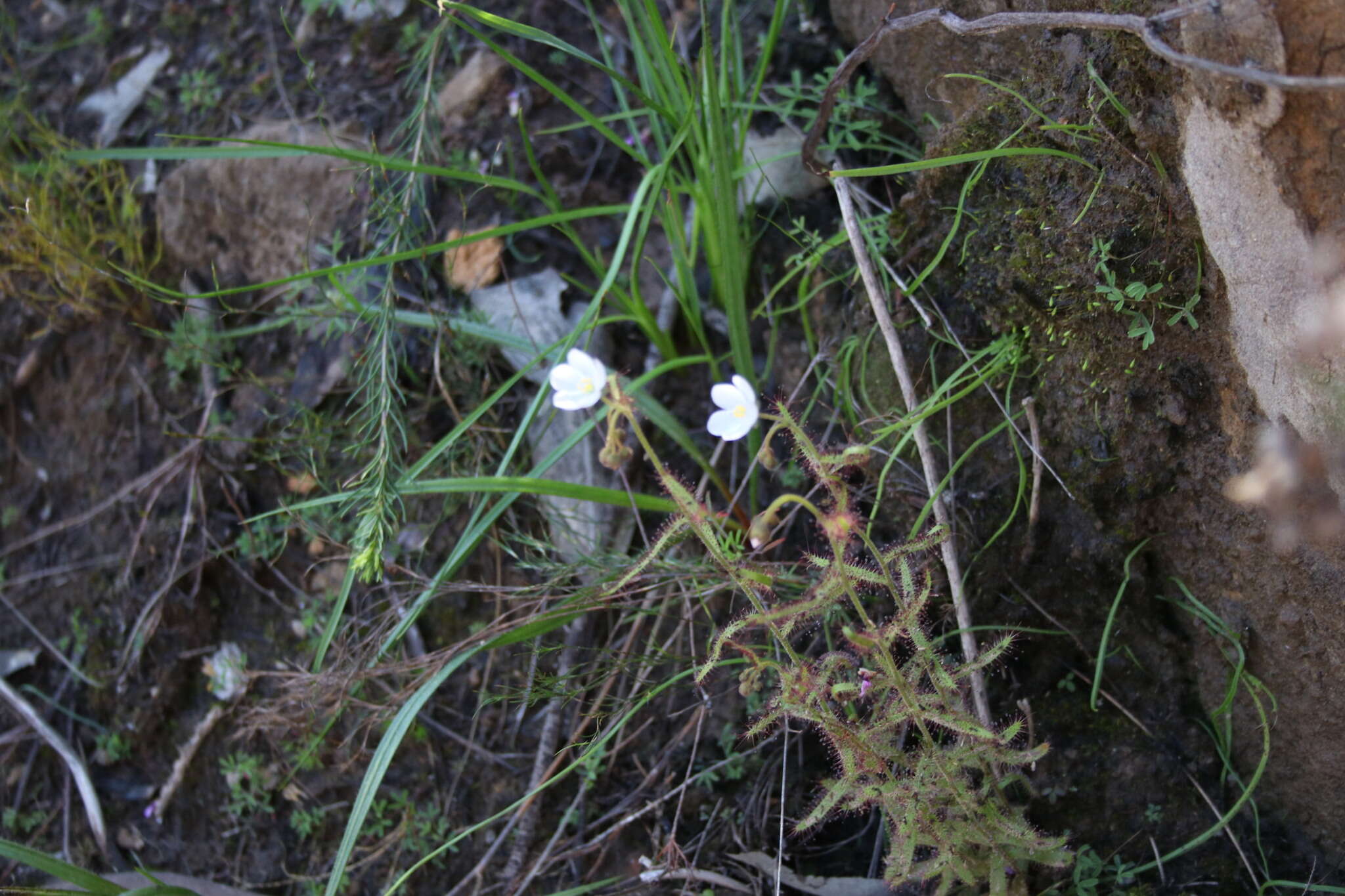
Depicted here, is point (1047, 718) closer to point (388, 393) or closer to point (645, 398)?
point (645, 398)

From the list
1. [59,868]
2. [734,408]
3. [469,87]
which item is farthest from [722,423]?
[469,87]

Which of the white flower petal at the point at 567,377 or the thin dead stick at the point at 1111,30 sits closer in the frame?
the thin dead stick at the point at 1111,30

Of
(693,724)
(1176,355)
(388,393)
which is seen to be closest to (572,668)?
(693,724)

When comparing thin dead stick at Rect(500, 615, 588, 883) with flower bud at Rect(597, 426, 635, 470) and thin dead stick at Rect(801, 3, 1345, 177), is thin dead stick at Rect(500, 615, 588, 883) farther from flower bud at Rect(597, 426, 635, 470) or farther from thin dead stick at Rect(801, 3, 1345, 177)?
thin dead stick at Rect(801, 3, 1345, 177)

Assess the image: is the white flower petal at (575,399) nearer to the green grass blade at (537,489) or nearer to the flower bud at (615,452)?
the flower bud at (615,452)

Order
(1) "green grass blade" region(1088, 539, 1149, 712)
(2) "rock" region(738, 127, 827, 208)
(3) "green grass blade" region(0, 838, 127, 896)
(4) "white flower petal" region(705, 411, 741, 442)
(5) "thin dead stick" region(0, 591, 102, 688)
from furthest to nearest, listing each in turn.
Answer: (5) "thin dead stick" region(0, 591, 102, 688)
(2) "rock" region(738, 127, 827, 208)
(3) "green grass blade" region(0, 838, 127, 896)
(1) "green grass blade" region(1088, 539, 1149, 712)
(4) "white flower petal" region(705, 411, 741, 442)

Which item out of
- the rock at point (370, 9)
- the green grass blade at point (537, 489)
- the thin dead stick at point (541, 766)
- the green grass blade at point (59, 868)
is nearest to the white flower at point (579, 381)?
the green grass blade at point (537, 489)

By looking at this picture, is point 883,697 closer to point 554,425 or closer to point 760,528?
point 760,528

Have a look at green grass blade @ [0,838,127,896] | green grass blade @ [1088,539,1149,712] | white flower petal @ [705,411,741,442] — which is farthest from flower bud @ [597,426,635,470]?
green grass blade @ [0,838,127,896]
